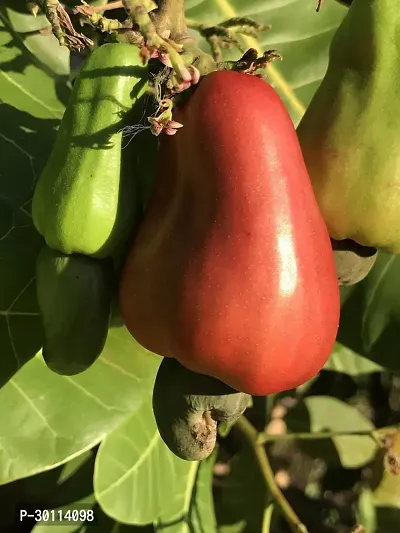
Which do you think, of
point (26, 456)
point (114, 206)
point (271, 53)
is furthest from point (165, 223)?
point (26, 456)

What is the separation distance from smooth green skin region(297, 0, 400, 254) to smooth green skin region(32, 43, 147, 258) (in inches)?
6.7

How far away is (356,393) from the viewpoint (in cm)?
137

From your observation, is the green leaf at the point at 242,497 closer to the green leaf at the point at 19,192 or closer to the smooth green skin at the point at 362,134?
the green leaf at the point at 19,192

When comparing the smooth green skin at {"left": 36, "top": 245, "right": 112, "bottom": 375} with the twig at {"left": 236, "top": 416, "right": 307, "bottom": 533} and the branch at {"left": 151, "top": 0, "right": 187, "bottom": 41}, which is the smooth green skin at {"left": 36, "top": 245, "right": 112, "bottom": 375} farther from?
the twig at {"left": 236, "top": 416, "right": 307, "bottom": 533}

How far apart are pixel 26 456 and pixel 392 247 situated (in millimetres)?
465

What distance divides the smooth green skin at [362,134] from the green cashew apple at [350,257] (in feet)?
0.08

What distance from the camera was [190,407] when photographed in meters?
0.63

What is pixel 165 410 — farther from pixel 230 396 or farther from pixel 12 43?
pixel 12 43

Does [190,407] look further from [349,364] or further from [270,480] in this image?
[349,364]

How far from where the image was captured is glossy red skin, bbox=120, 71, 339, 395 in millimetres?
562

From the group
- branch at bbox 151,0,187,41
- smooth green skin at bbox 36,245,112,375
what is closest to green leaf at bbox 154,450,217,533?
smooth green skin at bbox 36,245,112,375

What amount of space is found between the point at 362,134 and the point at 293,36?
0.40 metres

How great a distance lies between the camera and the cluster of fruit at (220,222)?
22.2 inches

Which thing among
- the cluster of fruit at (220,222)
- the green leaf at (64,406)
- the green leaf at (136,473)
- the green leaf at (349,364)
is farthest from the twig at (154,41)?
the green leaf at (349,364)
